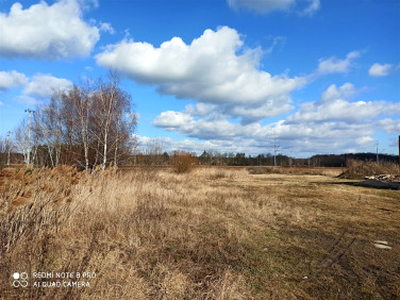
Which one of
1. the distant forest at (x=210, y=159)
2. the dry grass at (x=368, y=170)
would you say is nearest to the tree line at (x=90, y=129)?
the distant forest at (x=210, y=159)

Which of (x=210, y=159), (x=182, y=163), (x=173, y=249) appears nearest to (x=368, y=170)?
(x=182, y=163)

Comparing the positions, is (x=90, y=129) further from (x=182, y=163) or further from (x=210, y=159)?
(x=210, y=159)

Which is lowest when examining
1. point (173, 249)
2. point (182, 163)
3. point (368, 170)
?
point (173, 249)

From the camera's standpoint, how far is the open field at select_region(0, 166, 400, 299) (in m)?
3.00

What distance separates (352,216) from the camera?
26.5 feet

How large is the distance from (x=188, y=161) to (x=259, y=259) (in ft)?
68.9

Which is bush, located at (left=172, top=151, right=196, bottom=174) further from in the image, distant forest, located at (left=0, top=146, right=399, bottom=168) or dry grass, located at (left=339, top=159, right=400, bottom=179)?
dry grass, located at (left=339, top=159, right=400, bottom=179)

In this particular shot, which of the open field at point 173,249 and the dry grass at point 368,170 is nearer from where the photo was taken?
the open field at point 173,249

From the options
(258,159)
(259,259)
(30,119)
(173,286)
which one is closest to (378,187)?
(259,259)

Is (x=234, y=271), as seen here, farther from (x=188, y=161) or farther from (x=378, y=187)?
(x=188, y=161)

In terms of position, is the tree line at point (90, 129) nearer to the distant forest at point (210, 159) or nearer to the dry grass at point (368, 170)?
the distant forest at point (210, 159)

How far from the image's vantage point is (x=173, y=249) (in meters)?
4.56

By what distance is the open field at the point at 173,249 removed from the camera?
118 inches

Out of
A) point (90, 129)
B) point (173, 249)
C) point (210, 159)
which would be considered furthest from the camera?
point (210, 159)
